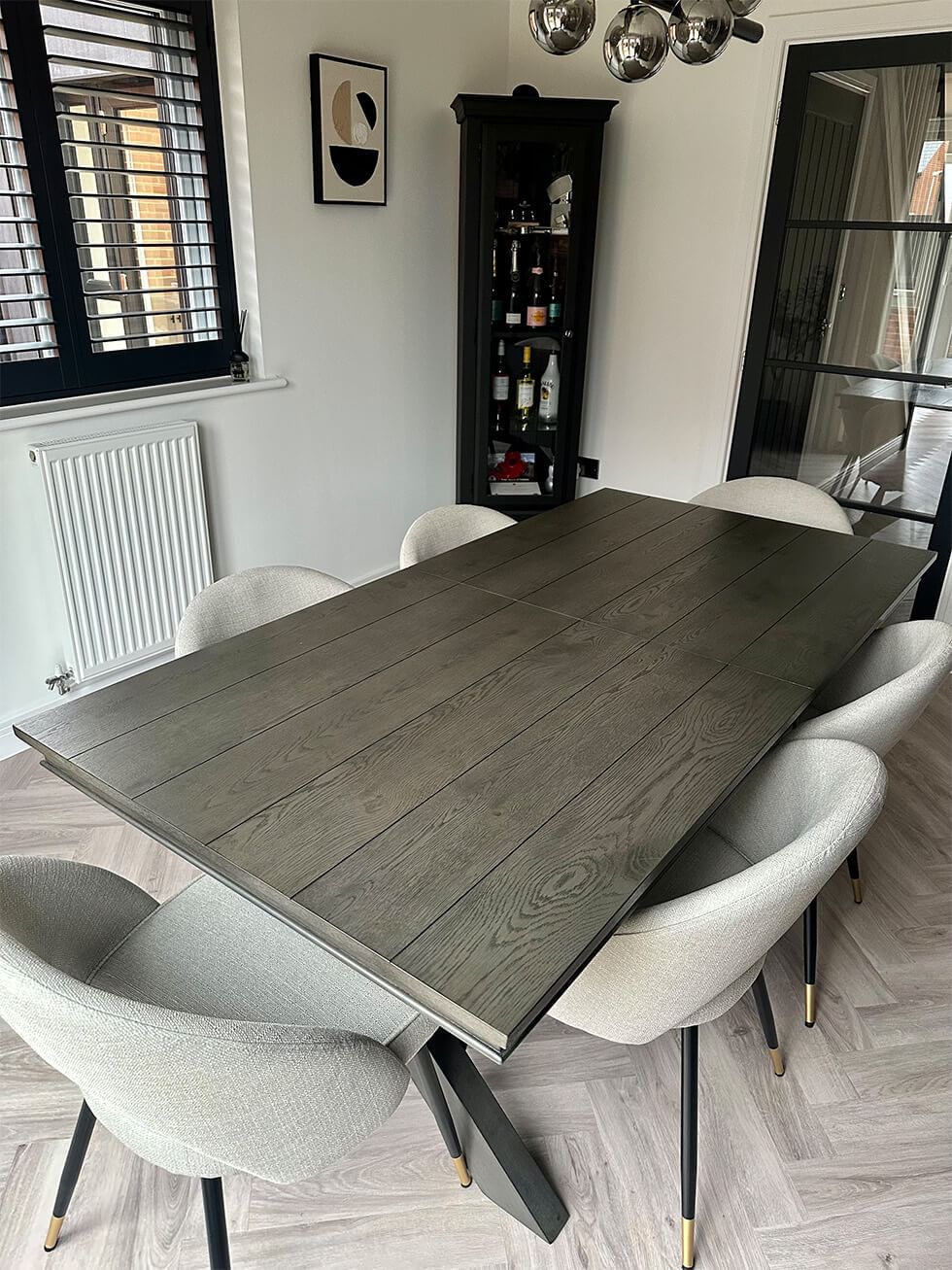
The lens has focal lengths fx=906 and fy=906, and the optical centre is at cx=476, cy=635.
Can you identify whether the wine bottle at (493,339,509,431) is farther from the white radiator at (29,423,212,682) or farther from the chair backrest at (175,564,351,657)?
the chair backrest at (175,564,351,657)

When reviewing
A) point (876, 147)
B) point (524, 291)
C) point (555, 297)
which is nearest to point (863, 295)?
point (876, 147)

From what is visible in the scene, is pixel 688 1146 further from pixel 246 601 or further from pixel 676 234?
pixel 676 234

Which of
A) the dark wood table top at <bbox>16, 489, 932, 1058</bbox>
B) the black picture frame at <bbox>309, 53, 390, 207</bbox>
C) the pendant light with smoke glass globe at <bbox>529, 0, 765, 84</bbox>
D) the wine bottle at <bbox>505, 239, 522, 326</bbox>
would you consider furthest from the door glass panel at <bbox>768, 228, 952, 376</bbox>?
the pendant light with smoke glass globe at <bbox>529, 0, 765, 84</bbox>

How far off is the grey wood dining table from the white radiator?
1136 millimetres

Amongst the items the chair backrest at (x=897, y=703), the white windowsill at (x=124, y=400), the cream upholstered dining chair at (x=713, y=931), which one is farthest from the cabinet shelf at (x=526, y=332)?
the cream upholstered dining chair at (x=713, y=931)

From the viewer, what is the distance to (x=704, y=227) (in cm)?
345

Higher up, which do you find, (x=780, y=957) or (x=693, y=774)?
(x=693, y=774)

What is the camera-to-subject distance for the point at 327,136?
3.08 m

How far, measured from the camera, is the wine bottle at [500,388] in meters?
3.74

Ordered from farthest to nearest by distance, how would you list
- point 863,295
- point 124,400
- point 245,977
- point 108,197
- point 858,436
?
point 858,436, point 863,295, point 124,400, point 108,197, point 245,977

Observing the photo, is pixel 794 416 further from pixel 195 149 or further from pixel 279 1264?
pixel 279 1264

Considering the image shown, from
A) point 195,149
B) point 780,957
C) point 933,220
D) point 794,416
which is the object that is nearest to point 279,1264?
point 780,957

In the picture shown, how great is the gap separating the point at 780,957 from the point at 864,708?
755 millimetres

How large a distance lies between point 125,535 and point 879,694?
2.21 m
